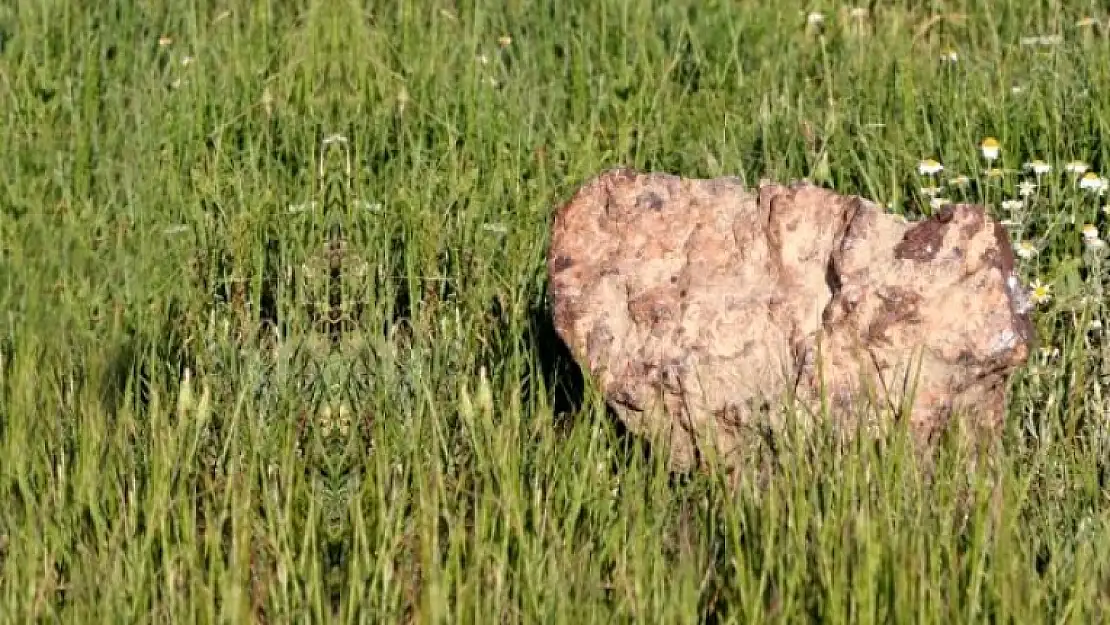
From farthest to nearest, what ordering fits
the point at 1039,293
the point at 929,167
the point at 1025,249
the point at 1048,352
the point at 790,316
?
the point at 929,167
the point at 1025,249
the point at 1039,293
the point at 1048,352
the point at 790,316

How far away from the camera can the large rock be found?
3.22 meters

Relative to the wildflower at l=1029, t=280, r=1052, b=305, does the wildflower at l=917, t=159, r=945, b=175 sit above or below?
above

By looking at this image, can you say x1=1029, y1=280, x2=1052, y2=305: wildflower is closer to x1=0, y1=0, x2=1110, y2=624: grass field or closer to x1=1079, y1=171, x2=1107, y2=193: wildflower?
x1=0, y1=0, x2=1110, y2=624: grass field

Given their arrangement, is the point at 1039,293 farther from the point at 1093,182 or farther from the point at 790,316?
the point at 790,316

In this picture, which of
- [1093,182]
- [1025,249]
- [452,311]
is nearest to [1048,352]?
[1025,249]

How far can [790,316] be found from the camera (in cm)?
330

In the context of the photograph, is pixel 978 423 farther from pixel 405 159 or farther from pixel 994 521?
pixel 405 159

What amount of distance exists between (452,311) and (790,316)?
95 cm

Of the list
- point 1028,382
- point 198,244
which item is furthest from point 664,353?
point 198,244

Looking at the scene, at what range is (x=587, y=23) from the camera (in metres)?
5.47

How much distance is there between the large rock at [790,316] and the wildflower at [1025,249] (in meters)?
0.73

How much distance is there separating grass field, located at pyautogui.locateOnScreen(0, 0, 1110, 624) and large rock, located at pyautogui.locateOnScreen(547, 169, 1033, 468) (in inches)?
4.7

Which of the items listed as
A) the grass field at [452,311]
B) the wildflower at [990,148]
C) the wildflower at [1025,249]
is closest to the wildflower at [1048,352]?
the grass field at [452,311]

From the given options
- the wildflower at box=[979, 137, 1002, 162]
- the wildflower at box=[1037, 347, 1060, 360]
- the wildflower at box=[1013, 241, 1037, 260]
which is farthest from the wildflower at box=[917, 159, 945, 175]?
the wildflower at box=[1037, 347, 1060, 360]
